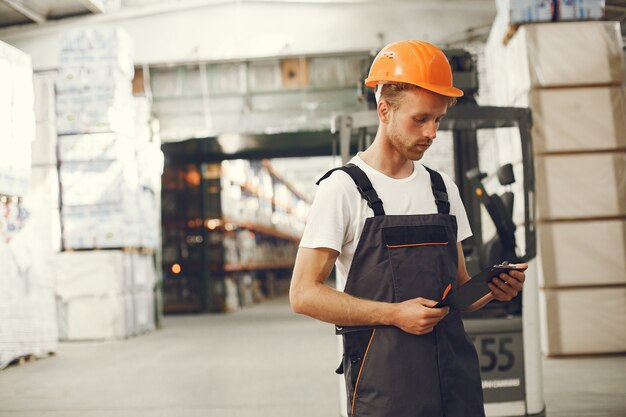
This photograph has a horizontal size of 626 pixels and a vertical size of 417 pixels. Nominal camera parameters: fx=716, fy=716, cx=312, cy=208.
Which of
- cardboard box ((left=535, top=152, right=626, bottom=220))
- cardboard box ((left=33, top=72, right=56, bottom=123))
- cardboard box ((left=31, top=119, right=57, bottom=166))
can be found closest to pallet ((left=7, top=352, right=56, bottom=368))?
cardboard box ((left=31, top=119, right=57, bottom=166))

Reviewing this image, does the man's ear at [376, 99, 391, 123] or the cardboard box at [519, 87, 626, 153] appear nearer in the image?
the man's ear at [376, 99, 391, 123]

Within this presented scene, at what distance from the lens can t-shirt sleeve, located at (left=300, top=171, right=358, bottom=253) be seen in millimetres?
1651

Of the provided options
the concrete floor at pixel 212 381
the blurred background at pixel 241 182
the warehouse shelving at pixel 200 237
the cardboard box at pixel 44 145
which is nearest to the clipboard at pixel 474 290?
the blurred background at pixel 241 182

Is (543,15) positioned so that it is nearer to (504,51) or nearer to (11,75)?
(504,51)

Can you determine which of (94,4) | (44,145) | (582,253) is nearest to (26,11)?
(94,4)

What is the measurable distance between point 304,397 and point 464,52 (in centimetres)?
270

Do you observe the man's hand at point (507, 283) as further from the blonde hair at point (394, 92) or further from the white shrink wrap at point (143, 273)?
the white shrink wrap at point (143, 273)

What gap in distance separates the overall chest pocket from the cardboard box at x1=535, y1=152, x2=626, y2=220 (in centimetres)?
530

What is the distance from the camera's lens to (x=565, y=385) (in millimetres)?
5320

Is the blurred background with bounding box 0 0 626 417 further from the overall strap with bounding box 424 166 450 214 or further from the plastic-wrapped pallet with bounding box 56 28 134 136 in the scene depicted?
the overall strap with bounding box 424 166 450 214

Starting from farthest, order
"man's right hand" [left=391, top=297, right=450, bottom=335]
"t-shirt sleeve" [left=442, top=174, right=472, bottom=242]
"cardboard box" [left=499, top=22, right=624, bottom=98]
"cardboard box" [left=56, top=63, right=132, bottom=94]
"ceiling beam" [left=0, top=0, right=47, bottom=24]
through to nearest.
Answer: "cardboard box" [left=56, top=63, right=132, bottom=94]
"ceiling beam" [left=0, top=0, right=47, bottom=24]
"cardboard box" [left=499, top=22, right=624, bottom=98]
"t-shirt sleeve" [left=442, top=174, right=472, bottom=242]
"man's right hand" [left=391, top=297, right=450, bottom=335]

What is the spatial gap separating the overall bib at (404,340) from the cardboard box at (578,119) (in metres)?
5.41

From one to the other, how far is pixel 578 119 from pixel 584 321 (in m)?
1.90

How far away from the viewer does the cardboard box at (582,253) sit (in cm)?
660
